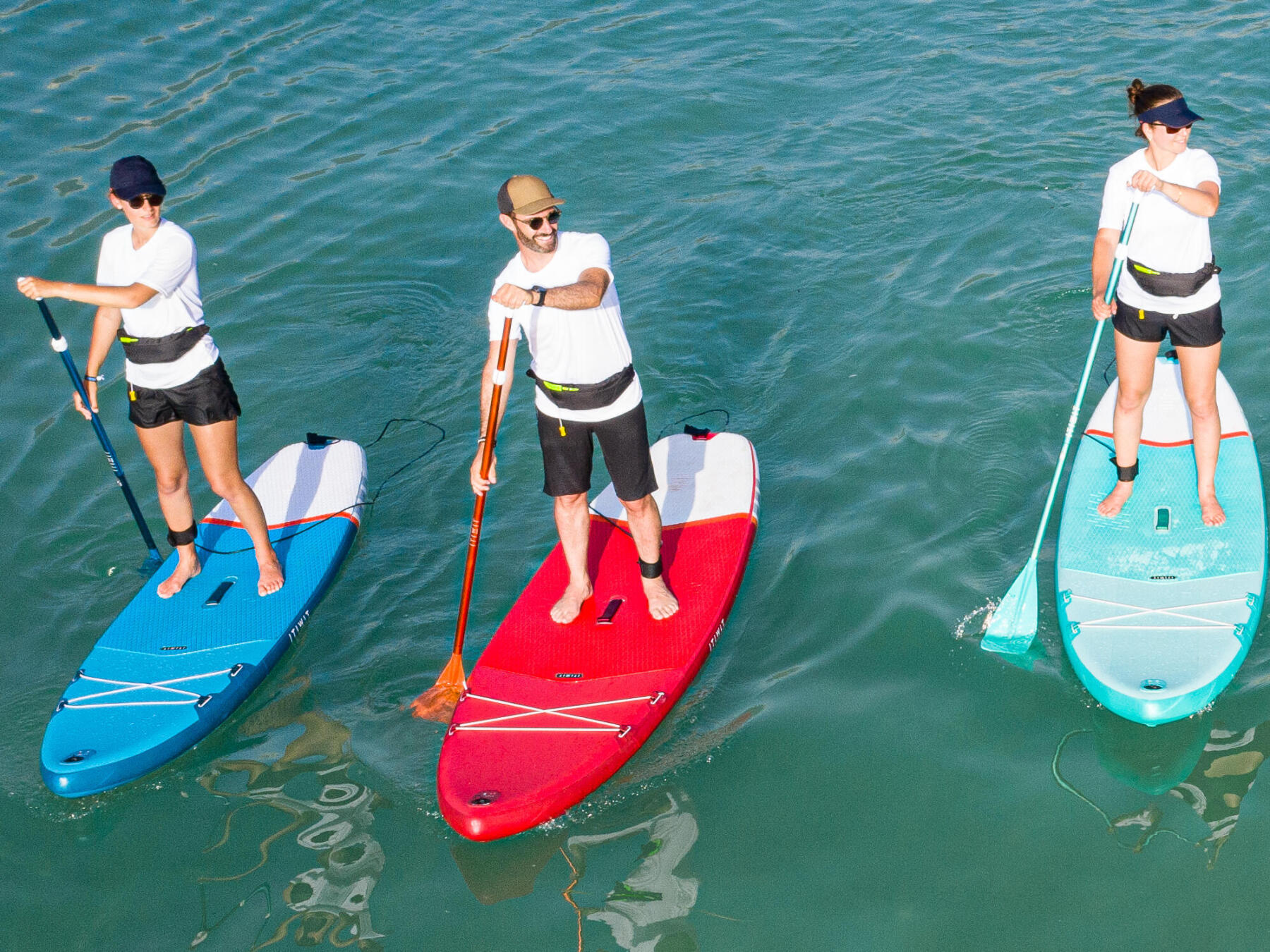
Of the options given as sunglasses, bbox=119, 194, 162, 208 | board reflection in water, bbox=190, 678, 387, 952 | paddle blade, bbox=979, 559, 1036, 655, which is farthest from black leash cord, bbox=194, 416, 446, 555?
paddle blade, bbox=979, 559, 1036, 655

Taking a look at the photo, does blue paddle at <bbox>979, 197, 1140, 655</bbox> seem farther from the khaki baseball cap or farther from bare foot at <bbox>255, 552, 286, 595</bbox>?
bare foot at <bbox>255, 552, 286, 595</bbox>

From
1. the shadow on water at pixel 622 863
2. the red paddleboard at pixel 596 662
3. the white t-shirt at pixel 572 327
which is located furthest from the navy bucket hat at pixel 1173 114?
the shadow on water at pixel 622 863

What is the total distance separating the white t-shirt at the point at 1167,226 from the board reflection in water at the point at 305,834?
448cm

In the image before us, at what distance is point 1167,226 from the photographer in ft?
18.4

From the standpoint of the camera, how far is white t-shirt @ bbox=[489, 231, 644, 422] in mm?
5297

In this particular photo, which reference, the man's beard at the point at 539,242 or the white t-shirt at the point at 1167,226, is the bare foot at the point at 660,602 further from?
the white t-shirt at the point at 1167,226

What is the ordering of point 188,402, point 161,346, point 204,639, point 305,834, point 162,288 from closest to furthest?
point 305,834, point 162,288, point 161,346, point 188,402, point 204,639

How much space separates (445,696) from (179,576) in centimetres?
190

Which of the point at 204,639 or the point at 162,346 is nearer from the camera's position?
the point at 162,346

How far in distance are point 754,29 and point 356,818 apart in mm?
10770

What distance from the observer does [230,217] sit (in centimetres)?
1085

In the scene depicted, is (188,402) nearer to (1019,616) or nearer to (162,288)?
(162,288)

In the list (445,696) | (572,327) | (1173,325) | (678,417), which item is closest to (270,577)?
(445,696)

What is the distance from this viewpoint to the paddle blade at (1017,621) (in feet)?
19.5
